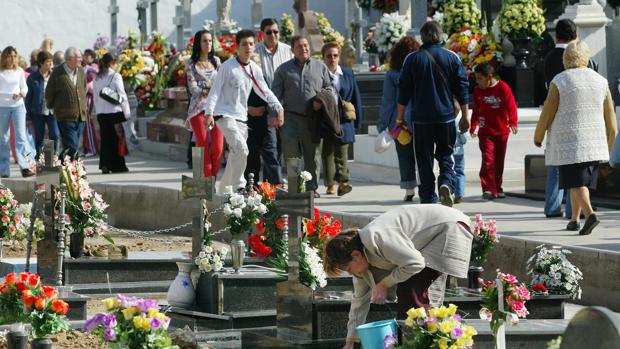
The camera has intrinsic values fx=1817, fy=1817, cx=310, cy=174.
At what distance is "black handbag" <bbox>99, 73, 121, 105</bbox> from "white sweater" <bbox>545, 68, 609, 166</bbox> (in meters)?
9.67

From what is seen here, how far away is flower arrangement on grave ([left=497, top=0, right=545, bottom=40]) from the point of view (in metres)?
21.6

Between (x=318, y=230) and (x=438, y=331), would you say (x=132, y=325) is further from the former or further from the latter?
(x=318, y=230)

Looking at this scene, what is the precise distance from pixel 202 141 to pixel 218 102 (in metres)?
2.23

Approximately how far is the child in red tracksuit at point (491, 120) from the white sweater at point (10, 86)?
7360 millimetres

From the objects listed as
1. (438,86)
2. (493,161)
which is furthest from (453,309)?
(493,161)

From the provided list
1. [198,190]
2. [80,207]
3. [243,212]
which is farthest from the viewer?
[80,207]

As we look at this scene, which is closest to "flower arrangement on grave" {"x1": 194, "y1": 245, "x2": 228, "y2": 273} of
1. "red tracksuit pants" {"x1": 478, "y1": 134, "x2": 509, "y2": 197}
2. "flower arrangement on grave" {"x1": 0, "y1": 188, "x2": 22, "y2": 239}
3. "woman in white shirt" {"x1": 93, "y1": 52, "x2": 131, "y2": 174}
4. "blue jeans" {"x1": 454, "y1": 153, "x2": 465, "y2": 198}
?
"flower arrangement on grave" {"x1": 0, "y1": 188, "x2": 22, "y2": 239}

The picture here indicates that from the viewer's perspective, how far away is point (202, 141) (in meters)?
18.8

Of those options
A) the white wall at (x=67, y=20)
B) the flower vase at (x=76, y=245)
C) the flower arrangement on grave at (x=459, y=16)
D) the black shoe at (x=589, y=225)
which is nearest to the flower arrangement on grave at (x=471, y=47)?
the flower arrangement on grave at (x=459, y=16)

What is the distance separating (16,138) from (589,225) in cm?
1091

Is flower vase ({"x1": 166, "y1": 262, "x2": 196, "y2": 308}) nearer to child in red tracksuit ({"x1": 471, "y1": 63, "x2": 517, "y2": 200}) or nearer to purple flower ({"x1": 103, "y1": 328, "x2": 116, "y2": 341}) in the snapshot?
purple flower ({"x1": 103, "y1": 328, "x2": 116, "y2": 341})

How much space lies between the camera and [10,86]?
21.8 m

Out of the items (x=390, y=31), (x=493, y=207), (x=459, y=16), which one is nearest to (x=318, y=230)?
(x=493, y=207)

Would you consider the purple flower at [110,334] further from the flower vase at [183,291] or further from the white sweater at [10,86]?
the white sweater at [10,86]
